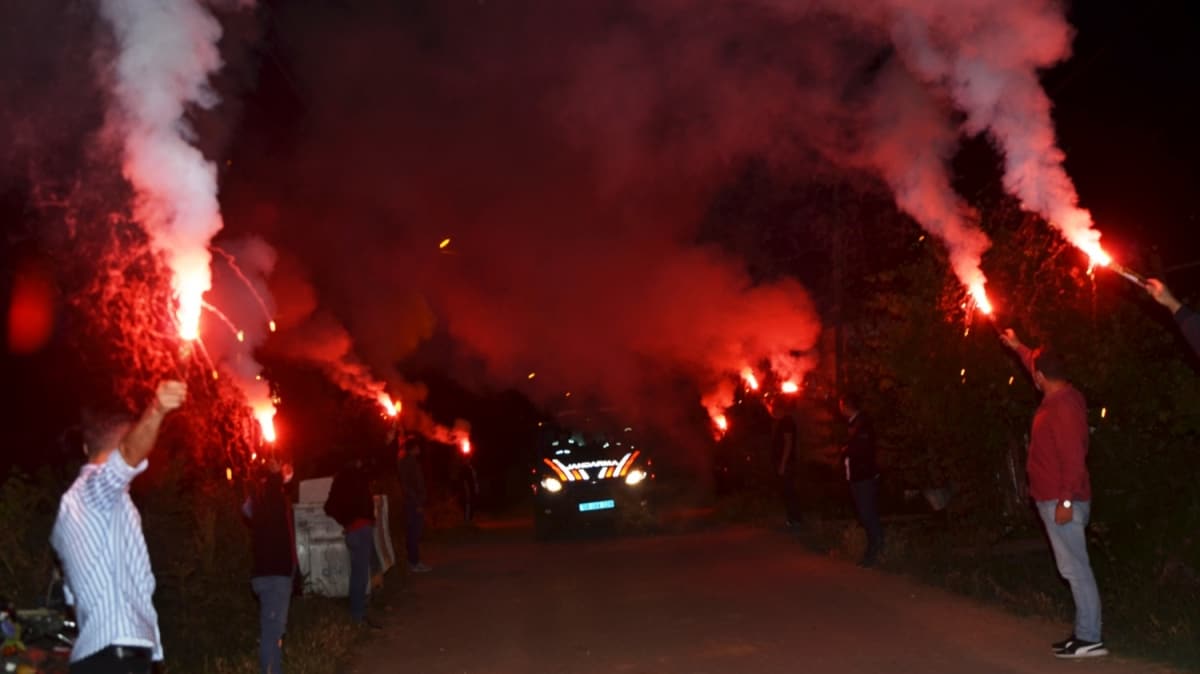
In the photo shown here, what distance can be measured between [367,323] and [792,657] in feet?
68.1

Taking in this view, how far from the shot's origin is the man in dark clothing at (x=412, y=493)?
17.8 meters

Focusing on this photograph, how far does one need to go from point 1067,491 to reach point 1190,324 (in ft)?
5.77

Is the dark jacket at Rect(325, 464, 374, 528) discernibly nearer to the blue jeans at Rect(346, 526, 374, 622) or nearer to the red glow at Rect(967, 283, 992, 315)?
the blue jeans at Rect(346, 526, 374, 622)

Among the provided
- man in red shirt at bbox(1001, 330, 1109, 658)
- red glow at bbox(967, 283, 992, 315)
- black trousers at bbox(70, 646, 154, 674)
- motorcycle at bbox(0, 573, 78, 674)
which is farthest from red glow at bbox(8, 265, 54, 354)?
man in red shirt at bbox(1001, 330, 1109, 658)

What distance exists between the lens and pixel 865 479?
1547 centimetres

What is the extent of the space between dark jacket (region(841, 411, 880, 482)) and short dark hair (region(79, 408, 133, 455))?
10.7 metres

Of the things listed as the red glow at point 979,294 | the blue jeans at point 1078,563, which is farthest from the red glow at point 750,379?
the blue jeans at point 1078,563

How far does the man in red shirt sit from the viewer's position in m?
9.32

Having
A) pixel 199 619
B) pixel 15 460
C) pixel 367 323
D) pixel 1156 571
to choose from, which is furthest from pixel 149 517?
pixel 367 323

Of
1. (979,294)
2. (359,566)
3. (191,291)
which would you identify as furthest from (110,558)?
(979,294)

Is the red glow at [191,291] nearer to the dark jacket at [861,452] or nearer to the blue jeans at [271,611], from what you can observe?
the blue jeans at [271,611]

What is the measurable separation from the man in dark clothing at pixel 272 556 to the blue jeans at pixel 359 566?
2.90 metres

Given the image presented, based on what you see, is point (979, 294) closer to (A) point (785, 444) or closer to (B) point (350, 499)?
(B) point (350, 499)

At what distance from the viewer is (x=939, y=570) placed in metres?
14.1
